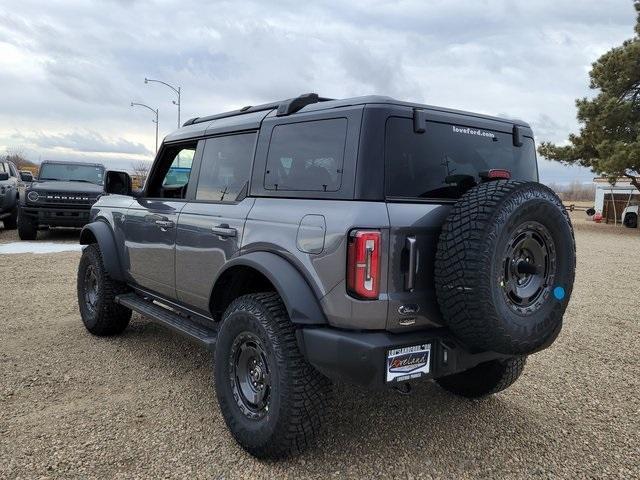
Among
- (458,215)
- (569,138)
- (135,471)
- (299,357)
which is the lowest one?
(135,471)

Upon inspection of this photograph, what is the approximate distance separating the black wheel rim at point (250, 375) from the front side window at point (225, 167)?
0.94 meters

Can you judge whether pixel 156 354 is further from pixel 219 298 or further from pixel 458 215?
pixel 458 215

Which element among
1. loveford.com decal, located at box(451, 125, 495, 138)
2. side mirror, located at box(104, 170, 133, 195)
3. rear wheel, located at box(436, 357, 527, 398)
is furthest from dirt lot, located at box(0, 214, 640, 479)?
loveford.com decal, located at box(451, 125, 495, 138)

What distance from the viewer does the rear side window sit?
2719mm

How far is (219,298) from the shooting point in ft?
11.1

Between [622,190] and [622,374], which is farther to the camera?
[622,190]

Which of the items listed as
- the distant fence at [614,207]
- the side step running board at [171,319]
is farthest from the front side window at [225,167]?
the distant fence at [614,207]

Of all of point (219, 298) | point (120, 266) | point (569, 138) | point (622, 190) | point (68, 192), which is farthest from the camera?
point (622, 190)

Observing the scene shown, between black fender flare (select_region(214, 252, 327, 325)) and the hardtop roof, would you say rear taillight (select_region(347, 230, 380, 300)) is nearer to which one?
black fender flare (select_region(214, 252, 327, 325))

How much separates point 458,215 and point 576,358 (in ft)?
9.75

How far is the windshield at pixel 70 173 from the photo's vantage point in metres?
12.0

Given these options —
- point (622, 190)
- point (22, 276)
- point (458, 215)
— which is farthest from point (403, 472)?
point (622, 190)

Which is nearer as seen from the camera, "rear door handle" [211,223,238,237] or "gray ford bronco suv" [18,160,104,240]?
"rear door handle" [211,223,238,237]

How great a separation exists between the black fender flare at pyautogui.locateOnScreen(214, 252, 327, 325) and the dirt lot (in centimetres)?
84
